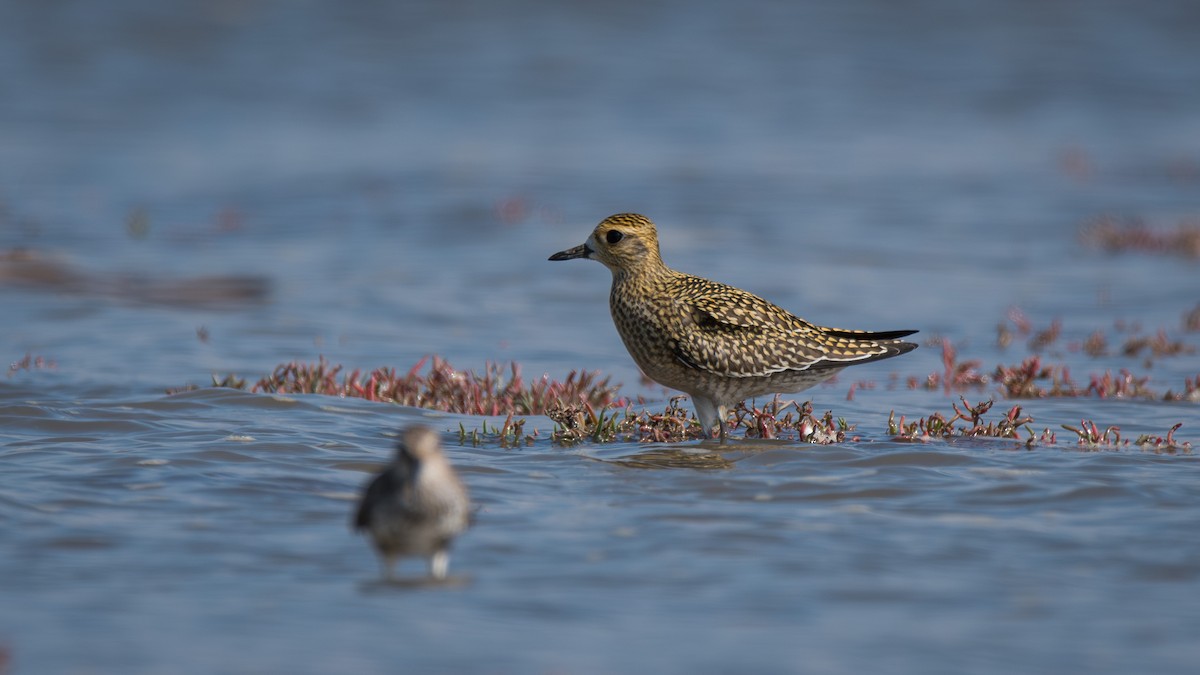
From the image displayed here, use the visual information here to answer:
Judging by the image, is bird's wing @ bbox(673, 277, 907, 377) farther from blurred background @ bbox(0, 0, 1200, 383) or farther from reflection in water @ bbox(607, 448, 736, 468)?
blurred background @ bbox(0, 0, 1200, 383)

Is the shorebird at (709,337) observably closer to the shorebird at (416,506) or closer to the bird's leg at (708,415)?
the bird's leg at (708,415)

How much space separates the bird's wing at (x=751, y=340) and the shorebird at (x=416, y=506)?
3.29 meters

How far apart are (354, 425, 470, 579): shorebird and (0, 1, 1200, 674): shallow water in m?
0.23

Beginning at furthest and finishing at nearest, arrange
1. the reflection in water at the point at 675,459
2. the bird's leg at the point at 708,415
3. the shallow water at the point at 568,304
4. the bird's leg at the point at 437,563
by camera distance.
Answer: the bird's leg at the point at 708,415
the reflection in water at the point at 675,459
the bird's leg at the point at 437,563
the shallow water at the point at 568,304

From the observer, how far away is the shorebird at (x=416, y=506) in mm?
7219

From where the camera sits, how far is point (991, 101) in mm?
35031

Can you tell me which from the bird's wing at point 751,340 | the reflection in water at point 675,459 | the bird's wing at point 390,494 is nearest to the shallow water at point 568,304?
the reflection in water at point 675,459

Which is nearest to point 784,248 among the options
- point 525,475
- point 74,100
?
point 525,475

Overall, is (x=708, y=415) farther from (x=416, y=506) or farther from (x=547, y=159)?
(x=547, y=159)

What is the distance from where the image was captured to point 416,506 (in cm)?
720

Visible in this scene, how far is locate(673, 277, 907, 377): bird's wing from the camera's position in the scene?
10406 mm

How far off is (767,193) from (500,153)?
619cm

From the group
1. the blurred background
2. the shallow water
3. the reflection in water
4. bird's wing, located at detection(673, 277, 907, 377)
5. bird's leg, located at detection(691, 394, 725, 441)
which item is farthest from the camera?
the blurred background

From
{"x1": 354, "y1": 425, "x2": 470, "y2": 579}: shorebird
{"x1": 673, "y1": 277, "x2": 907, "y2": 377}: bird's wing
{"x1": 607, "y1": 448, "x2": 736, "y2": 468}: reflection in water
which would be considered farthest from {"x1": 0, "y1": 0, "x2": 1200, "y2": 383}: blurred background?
{"x1": 354, "y1": 425, "x2": 470, "y2": 579}: shorebird
